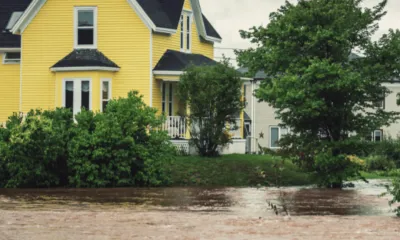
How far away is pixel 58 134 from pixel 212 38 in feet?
61.7

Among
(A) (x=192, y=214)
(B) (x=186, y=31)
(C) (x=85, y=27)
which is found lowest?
(A) (x=192, y=214)

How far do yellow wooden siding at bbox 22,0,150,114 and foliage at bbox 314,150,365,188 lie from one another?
1199cm

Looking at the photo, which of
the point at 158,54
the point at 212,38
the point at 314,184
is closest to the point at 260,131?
the point at 212,38

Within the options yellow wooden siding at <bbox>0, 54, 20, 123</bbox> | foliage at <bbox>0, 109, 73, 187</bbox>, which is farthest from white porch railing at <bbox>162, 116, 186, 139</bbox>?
foliage at <bbox>0, 109, 73, 187</bbox>

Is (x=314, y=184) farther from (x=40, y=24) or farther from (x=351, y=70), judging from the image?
(x=40, y=24)

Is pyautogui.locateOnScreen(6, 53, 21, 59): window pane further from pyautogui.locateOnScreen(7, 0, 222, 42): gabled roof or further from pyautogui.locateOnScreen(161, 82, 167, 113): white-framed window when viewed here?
pyautogui.locateOnScreen(161, 82, 167, 113): white-framed window

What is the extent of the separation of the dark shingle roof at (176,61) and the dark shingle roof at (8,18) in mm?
7916

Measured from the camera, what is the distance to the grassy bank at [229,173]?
40.7m

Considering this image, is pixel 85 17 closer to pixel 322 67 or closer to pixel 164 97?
pixel 164 97

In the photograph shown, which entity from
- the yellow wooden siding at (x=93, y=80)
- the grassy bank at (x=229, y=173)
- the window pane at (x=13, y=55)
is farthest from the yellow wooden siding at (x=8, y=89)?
the grassy bank at (x=229, y=173)

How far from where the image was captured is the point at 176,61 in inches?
1908

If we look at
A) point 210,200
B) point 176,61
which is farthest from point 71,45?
point 210,200

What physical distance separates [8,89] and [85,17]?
619cm

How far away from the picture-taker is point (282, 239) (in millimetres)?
21594
